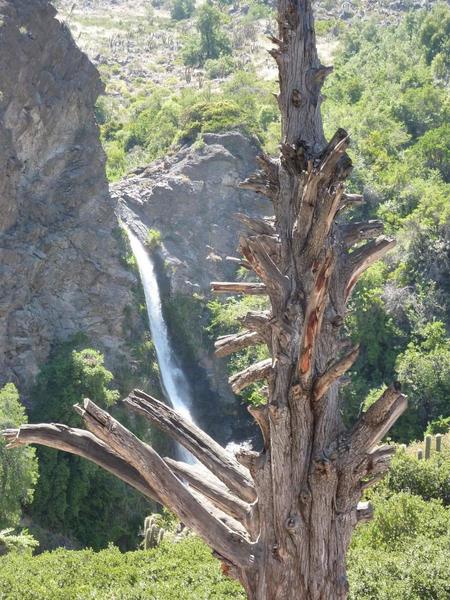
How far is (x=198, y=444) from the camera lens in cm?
657

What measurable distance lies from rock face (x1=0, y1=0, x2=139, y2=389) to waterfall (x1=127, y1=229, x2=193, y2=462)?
2882mm

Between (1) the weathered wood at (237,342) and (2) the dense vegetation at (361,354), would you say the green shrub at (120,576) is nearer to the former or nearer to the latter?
(2) the dense vegetation at (361,354)

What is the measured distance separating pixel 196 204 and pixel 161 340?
907 centimetres

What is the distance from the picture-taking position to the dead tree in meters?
5.77

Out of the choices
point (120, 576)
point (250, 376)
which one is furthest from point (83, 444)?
point (120, 576)

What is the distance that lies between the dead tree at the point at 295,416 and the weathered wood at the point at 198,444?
1cm

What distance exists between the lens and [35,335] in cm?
3238

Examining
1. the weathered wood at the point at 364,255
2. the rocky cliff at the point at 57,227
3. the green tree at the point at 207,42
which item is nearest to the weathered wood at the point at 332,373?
the weathered wood at the point at 364,255

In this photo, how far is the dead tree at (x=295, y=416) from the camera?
18.9 ft

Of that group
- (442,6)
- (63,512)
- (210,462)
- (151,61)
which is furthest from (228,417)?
(151,61)

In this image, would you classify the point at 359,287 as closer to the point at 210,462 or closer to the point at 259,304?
the point at 259,304

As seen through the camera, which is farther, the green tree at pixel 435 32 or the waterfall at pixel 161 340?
the green tree at pixel 435 32

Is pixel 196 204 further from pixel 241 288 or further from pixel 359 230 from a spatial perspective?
pixel 359 230

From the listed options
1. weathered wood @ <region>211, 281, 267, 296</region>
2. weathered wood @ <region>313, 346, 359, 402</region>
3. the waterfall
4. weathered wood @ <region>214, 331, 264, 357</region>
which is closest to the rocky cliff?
the waterfall
